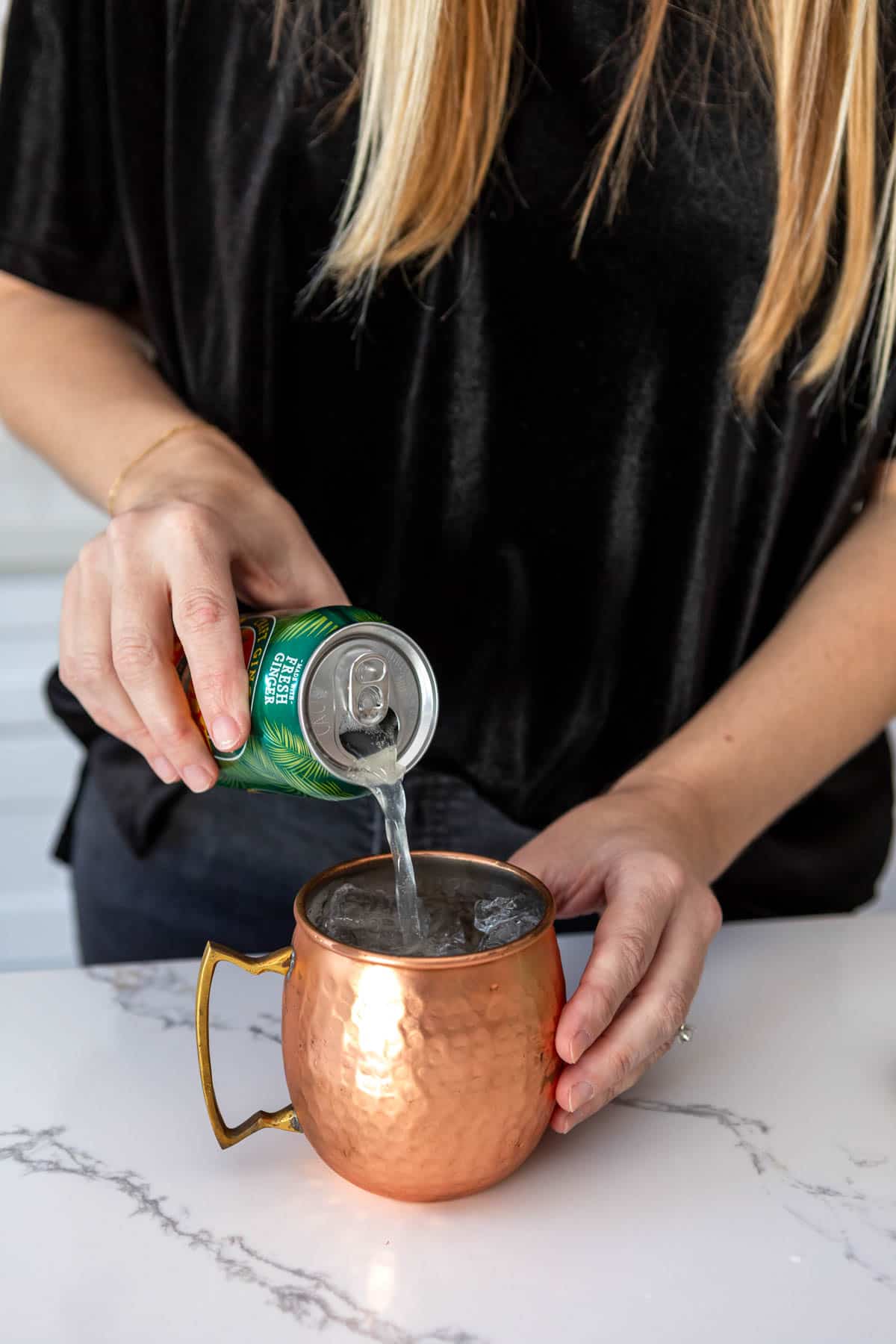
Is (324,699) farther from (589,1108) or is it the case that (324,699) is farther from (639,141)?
(639,141)

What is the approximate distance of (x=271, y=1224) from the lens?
0.62m

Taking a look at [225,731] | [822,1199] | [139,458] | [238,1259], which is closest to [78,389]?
[139,458]

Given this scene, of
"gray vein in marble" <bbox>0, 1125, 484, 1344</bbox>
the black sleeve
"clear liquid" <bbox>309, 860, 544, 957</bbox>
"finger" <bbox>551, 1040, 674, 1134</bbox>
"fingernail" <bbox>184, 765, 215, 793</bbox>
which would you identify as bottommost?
"gray vein in marble" <bbox>0, 1125, 484, 1344</bbox>

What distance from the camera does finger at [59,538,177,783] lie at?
2.39 feet

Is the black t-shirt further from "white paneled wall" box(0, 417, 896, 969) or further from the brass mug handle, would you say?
"white paneled wall" box(0, 417, 896, 969)

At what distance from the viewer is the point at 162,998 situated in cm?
83

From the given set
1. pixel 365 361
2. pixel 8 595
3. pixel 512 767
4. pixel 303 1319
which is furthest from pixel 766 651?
pixel 8 595

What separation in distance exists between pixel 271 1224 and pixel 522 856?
27 centimetres

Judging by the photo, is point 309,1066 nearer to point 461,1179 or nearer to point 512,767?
point 461,1179

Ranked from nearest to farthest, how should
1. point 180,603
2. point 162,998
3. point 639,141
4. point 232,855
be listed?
point 180,603 → point 162,998 → point 639,141 → point 232,855

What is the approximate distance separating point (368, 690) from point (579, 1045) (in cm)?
21

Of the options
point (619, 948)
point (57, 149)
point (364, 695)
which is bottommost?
point (619, 948)

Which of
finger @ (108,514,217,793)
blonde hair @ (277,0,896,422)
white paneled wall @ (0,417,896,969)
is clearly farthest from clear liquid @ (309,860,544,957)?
white paneled wall @ (0,417,896,969)

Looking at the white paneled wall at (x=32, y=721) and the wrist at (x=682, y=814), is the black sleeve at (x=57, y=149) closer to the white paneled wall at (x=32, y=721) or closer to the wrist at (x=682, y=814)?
the wrist at (x=682, y=814)
